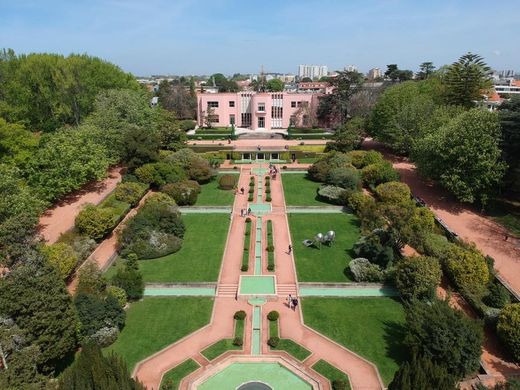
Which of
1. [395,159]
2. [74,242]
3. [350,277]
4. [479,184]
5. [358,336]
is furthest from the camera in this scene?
[395,159]

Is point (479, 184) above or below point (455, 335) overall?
above

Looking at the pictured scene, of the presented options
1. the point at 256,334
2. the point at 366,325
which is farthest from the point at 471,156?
the point at 256,334

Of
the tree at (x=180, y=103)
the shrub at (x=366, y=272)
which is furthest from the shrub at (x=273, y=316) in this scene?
the tree at (x=180, y=103)

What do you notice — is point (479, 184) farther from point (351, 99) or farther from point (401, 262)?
point (351, 99)

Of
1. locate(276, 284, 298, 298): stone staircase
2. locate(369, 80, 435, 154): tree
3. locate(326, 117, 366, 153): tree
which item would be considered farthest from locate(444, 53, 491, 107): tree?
locate(276, 284, 298, 298): stone staircase

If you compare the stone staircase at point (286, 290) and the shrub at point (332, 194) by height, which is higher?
the shrub at point (332, 194)

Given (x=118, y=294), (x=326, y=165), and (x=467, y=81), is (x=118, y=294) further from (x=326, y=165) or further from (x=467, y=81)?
(x=467, y=81)

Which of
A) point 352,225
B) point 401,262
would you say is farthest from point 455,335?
point 352,225

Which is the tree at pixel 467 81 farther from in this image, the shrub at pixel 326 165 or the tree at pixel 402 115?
the shrub at pixel 326 165
